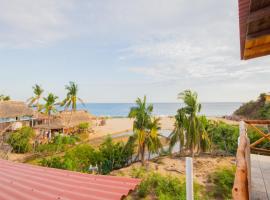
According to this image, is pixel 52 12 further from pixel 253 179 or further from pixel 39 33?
pixel 253 179

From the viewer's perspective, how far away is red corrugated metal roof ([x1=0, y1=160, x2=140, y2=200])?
2.21 m

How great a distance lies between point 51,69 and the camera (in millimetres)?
32625

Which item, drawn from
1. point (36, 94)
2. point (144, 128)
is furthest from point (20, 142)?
point (144, 128)

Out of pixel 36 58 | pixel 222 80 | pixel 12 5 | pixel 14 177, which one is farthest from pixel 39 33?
pixel 222 80

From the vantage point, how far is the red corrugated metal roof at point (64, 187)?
2.21 m

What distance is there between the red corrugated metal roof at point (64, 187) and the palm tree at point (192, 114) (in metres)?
14.2

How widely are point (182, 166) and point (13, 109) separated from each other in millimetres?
20853

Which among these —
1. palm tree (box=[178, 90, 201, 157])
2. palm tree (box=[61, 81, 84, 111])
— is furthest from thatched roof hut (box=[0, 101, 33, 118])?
palm tree (box=[178, 90, 201, 157])

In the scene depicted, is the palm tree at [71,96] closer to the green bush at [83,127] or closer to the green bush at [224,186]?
the green bush at [83,127]

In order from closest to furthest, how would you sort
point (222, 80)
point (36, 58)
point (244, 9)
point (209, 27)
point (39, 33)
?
point (244, 9)
point (209, 27)
point (39, 33)
point (36, 58)
point (222, 80)

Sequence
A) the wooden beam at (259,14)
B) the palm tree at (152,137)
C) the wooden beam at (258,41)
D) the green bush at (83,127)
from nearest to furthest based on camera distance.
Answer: the wooden beam at (259,14)
the wooden beam at (258,41)
the palm tree at (152,137)
the green bush at (83,127)

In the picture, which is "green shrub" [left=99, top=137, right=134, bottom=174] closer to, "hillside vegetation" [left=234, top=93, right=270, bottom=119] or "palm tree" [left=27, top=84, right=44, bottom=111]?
"hillside vegetation" [left=234, top=93, right=270, bottom=119]

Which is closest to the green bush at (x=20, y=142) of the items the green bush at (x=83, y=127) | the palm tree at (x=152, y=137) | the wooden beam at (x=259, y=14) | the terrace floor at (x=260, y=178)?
the green bush at (x=83, y=127)

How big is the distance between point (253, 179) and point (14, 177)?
15.3ft
